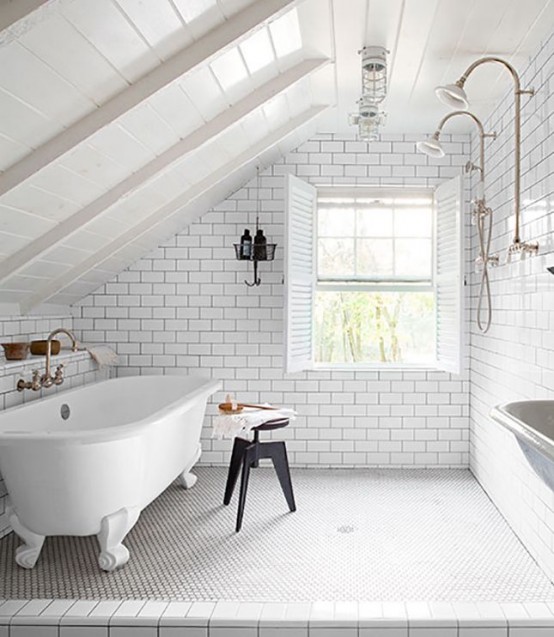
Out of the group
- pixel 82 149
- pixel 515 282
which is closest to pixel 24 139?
pixel 82 149

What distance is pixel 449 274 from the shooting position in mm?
5164

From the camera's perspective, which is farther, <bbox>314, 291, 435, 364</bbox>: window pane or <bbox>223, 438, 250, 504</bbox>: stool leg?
<bbox>314, 291, 435, 364</bbox>: window pane

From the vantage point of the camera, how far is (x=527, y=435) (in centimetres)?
203

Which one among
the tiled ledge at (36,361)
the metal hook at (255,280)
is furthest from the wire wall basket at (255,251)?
the tiled ledge at (36,361)

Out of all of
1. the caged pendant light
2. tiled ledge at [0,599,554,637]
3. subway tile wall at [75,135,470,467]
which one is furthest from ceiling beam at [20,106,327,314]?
tiled ledge at [0,599,554,637]

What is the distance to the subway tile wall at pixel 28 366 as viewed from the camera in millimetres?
3832

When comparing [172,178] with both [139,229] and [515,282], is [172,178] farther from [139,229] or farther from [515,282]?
[515,282]

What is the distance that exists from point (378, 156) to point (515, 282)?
1.94m

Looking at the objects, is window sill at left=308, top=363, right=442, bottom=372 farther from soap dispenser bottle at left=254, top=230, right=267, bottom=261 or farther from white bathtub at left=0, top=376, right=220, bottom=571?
white bathtub at left=0, top=376, right=220, bottom=571

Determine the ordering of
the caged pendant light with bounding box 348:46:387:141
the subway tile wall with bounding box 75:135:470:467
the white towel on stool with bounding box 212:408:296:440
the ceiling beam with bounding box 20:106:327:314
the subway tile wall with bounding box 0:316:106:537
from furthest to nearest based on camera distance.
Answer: the subway tile wall with bounding box 75:135:470:467, the ceiling beam with bounding box 20:106:327:314, the white towel on stool with bounding box 212:408:296:440, the subway tile wall with bounding box 0:316:106:537, the caged pendant light with bounding box 348:46:387:141

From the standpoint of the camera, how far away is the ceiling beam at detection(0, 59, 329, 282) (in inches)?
141

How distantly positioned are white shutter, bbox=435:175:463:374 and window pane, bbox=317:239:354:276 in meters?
0.73

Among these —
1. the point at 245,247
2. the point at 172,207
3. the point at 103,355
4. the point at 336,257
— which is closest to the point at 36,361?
the point at 103,355

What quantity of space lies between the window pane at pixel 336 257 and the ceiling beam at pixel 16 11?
12.6ft
